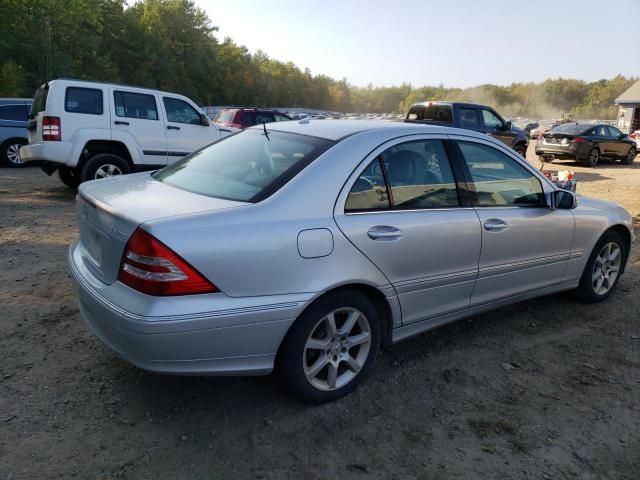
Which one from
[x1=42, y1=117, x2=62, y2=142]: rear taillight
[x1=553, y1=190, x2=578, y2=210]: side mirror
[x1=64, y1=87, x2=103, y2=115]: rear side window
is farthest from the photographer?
[x1=64, y1=87, x2=103, y2=115]: rear side window

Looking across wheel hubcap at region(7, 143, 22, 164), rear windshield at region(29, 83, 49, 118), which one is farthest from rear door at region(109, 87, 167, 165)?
wheel hubcap at region(7, 143, 22, 164)

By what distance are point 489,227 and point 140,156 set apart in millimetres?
6977

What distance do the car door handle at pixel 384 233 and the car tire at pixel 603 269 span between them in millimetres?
2300

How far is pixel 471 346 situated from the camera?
3793 mm

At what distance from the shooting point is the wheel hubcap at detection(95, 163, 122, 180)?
8430 mm

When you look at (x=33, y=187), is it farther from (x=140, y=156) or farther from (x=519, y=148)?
(x=519, y=148)

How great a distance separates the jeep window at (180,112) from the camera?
938 cm

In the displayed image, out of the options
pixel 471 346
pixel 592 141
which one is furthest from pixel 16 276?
pixel 592 141

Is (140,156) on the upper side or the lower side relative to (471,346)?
upper

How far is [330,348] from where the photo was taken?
2908 mm

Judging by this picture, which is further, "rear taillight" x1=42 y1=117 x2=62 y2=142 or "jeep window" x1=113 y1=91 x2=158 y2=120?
"jeep window" x1=113 y1=91 x2=158 y2=120

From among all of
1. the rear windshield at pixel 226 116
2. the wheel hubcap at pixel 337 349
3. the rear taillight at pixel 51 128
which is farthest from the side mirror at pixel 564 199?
the rear windshield at pixel 226 116

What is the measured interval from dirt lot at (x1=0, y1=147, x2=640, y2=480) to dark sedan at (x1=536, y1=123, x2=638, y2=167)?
48.2 ft

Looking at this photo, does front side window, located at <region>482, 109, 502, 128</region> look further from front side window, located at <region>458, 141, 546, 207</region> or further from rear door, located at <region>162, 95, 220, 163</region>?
front side window, located at <region>458, 141, 546, 207</region>
